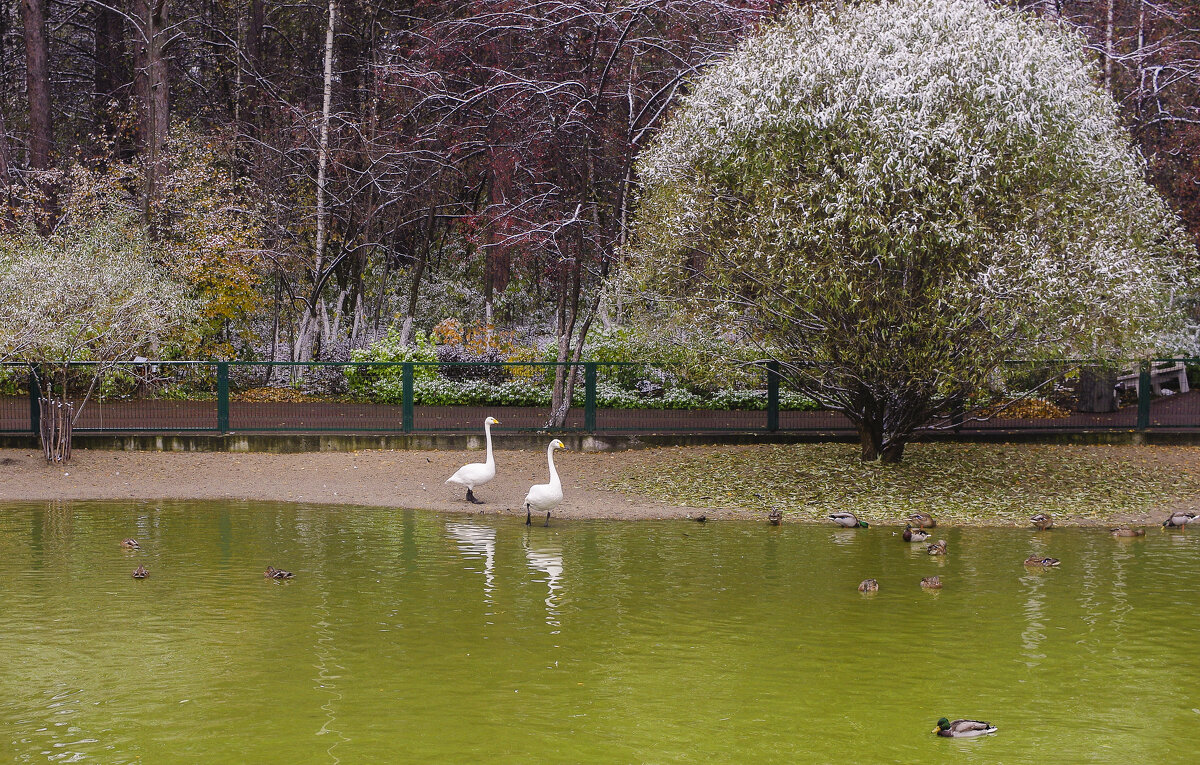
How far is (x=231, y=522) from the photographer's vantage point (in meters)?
14.8

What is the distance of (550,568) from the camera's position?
11953 millimetres

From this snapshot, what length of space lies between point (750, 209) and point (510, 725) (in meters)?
11.3

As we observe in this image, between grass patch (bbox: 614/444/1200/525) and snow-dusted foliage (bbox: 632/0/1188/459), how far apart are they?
1.38m

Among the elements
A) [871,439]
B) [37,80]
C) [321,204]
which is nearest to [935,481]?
[871,439]

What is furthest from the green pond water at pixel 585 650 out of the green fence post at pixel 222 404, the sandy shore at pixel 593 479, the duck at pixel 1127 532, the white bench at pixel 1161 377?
the white bench at pixel 1161 377

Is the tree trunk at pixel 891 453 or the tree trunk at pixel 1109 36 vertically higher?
the tree trunk at pixel 1109 36

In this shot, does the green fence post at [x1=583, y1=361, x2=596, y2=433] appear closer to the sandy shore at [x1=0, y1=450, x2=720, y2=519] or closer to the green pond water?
the sandy shore at [x1=0, y1=450, x2=720, y2=519]

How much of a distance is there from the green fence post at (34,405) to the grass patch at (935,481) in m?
10.3

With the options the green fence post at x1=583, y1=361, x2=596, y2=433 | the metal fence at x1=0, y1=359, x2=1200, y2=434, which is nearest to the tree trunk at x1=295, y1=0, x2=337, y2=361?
the metal fence at x1=0, y1=359, x2=1200, y2=434

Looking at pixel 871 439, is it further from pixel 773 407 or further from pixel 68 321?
pixel 68 321

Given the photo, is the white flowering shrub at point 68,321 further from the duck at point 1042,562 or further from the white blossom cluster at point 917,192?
the duck at point 1042,562

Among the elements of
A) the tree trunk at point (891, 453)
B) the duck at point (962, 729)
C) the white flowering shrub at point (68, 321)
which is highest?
the white flowering shrub at point (68, 321)

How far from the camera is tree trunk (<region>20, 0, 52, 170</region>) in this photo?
95.8 feet

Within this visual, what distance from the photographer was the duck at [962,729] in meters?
7.00
